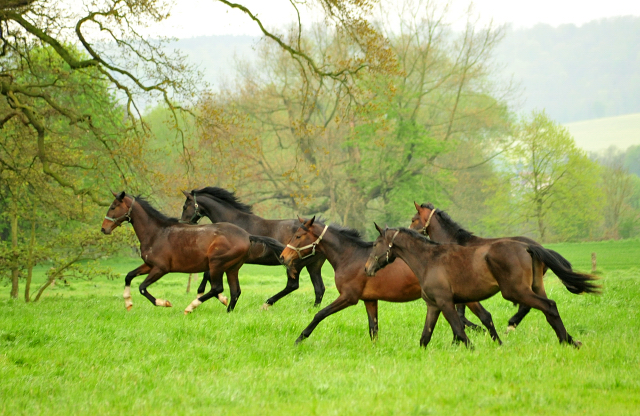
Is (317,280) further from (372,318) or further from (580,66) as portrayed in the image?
(580,66)

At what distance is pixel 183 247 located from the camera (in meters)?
11.4

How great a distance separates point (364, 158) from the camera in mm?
40219

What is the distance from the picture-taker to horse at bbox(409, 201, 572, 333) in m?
8.45

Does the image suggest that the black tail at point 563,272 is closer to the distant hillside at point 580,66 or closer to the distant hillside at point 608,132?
the distant hillside at point 608,132

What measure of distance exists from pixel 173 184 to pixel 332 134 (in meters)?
20.8

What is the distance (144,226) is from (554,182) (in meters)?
35.1

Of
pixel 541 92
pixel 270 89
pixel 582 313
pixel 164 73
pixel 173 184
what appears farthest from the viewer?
pixel 541 92

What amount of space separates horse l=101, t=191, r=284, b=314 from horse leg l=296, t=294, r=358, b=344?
10.6ft

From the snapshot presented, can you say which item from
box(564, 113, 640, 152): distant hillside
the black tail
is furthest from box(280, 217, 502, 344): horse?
box(564, 113, 640, 152): distant hillside

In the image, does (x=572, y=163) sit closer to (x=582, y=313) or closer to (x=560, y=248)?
(x=560, y=248)

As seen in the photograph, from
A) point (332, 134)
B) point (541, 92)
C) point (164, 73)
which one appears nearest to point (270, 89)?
point (332, 134)

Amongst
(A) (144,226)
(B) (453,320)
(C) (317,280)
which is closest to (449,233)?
(B) (453,320)

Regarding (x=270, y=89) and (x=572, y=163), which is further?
(x=572, y=163)

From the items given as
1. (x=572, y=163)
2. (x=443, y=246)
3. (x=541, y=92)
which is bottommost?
(x=443, y=246)
